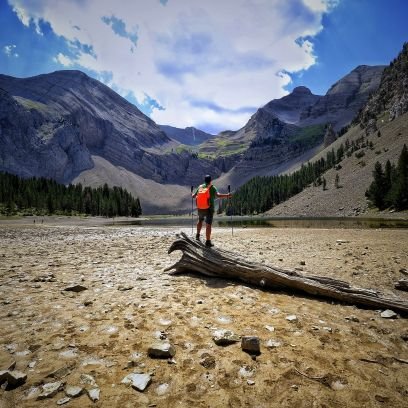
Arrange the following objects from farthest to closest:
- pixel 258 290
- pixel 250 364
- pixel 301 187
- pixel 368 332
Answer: pixel 301 187 → pixel 258 290 → pixel 368 332 → pixel 250 364

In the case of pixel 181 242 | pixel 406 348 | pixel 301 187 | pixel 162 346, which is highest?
pixel 301 187

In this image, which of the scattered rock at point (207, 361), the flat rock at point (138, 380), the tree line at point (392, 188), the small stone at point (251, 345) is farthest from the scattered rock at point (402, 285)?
the tree line at point (392, 188)

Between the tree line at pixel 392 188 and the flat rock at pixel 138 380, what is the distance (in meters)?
102

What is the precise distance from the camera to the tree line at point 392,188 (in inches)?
3337

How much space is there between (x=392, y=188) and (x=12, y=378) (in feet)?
368

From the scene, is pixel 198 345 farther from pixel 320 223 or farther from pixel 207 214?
pixel 320 223

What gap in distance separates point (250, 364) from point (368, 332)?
380 cm

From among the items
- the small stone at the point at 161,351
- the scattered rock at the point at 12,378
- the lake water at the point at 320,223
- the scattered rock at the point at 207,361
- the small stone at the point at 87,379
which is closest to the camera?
the scattered rock at the point at 12,378

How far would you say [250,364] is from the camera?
17.1ft

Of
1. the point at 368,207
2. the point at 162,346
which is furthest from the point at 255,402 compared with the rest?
the point at 368,207

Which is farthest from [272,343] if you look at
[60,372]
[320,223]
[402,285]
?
[320,223]

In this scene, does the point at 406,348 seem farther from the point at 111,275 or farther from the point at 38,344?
the point at 111,275

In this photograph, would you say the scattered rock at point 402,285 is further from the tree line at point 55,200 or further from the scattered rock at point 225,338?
the tree line at point 55,200

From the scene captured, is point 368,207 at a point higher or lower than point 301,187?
lower
